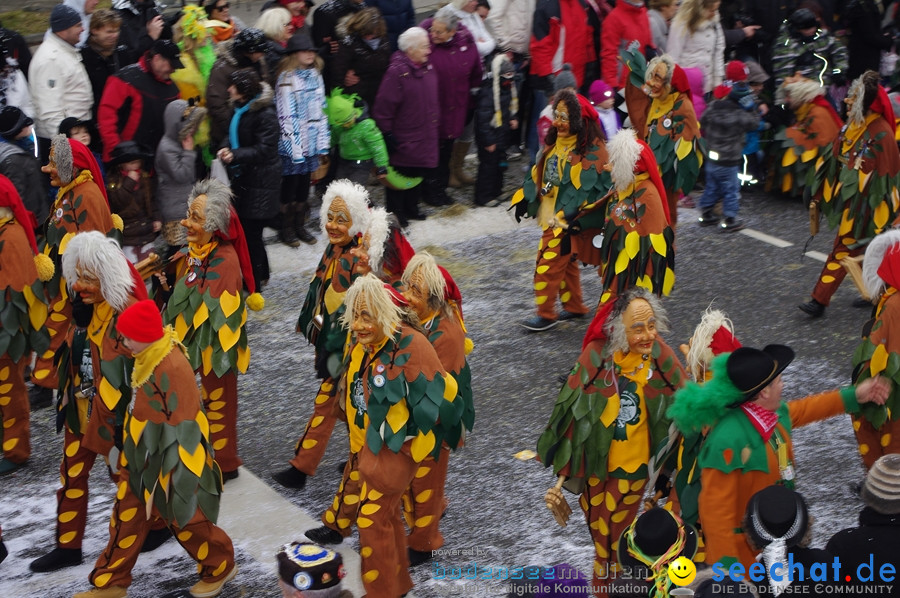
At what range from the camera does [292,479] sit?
6.88 m

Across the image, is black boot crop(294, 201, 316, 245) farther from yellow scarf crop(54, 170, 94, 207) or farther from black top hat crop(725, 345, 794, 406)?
black top hat crop(725, 345, 794, 406)

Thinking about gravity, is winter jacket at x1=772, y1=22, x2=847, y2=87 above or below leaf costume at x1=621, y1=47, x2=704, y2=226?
above

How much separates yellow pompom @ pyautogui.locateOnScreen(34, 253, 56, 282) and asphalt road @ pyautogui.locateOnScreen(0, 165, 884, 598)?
113 cm

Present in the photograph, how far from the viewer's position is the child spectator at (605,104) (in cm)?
1061

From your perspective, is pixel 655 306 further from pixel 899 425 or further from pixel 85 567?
pixel 85 567

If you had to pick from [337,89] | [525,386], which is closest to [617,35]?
[337,89]

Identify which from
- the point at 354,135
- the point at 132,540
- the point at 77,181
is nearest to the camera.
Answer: the point at 132,540

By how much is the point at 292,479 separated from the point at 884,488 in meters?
3.73

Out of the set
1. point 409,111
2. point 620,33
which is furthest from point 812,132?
point 409,111

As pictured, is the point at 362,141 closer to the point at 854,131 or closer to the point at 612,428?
the point at 854,131

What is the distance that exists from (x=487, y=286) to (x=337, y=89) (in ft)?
7.51

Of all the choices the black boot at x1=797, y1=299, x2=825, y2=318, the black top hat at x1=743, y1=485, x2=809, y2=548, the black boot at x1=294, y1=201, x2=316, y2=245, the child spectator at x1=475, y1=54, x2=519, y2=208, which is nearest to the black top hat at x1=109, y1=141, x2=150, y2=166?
the black boot at x1=294, y1=201, x2=316, y2=245

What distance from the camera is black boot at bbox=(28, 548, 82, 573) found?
6137 millimetres

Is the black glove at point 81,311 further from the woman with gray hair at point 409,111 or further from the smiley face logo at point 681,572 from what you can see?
the woman with gray hair at point 409,111
